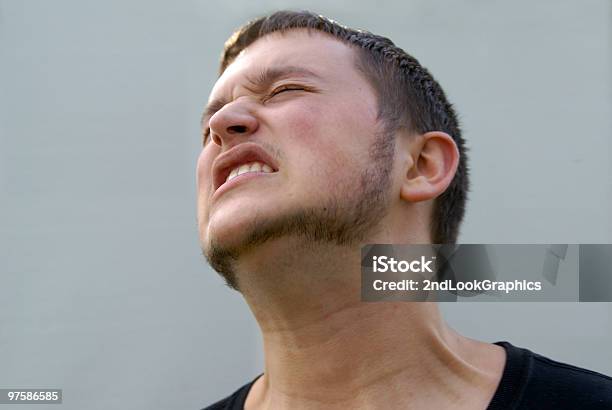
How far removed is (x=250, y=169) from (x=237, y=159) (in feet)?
0.13

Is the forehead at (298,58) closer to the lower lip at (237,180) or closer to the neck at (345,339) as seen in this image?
the lower lip at (237,180)

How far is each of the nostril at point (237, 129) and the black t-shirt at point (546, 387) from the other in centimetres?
68

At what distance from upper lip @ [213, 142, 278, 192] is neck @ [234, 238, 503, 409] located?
0.57 feet

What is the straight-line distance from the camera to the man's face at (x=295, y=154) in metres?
1.12

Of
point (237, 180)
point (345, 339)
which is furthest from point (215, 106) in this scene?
point (345, 339)

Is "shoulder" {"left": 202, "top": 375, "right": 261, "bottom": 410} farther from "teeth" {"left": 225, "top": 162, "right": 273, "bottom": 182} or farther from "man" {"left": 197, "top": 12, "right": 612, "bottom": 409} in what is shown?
"teeth" {"left": 225, "top": 162, "right": 273, "bottom": 182}

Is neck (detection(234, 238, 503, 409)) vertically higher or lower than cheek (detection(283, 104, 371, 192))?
lower

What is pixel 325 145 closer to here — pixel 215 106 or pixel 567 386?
pixel 215 106

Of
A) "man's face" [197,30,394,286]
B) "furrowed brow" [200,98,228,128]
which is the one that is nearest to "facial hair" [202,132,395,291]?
"man's face" [197,30,394,286]

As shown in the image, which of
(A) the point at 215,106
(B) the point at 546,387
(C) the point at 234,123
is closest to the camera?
(B) the point at 546,387

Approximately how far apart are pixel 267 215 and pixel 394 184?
0.89 ft

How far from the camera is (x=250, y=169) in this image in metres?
1.19

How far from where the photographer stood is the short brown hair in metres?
1.32

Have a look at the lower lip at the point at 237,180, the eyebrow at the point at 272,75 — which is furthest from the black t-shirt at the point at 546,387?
the eyebrow at the point at 272,75
